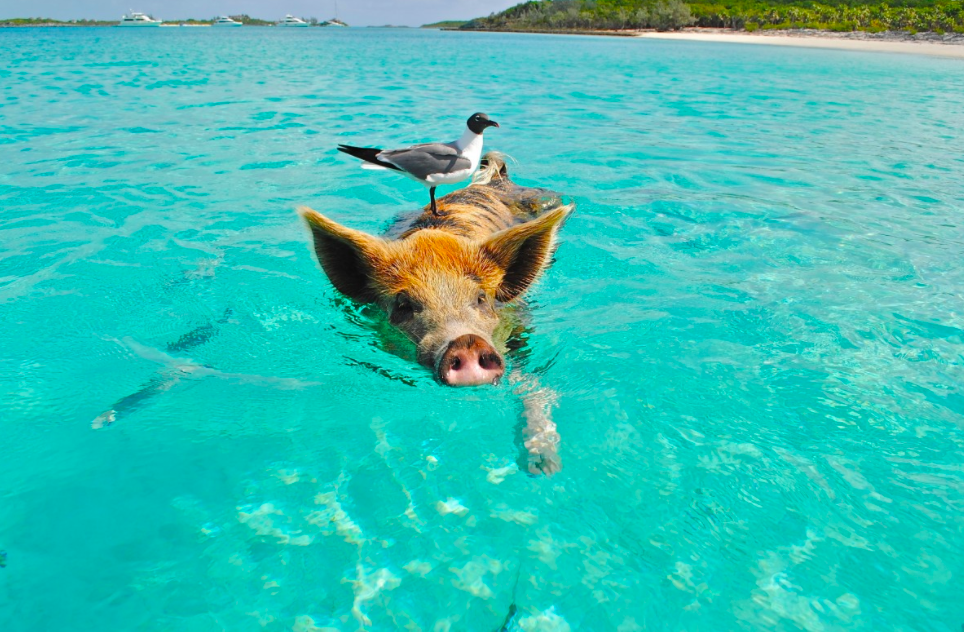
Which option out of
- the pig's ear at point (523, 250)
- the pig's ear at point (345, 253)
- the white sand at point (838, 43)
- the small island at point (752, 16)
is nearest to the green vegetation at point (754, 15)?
the small island at point (752, 16)

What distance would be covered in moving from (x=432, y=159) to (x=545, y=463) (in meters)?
3.71

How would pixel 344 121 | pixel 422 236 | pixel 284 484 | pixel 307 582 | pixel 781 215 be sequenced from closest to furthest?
pixel 307 582 < pixel 284 484 < pixel 422 236 < pixel 781 215 < pixel 344 121

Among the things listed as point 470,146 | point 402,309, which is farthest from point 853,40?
point 402,309

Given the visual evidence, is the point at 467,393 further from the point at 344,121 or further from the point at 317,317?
the point at 344,121

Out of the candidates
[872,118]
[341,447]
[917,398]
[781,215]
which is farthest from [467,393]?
[872,118]

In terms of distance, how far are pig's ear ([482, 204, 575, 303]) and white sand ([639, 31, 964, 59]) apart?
5874cm

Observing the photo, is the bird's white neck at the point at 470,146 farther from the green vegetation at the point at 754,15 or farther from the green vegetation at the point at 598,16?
the green vegetation at the point at 598,16

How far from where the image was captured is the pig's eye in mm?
4734

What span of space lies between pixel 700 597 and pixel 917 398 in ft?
9.06

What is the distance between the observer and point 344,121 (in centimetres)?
1748

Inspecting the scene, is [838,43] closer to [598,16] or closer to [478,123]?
[598,16]

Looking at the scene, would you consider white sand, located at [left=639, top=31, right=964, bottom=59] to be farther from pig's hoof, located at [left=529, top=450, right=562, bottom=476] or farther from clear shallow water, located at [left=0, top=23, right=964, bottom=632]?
pig's hoof, located at [left=529, top=450, right=562, bottom=476]

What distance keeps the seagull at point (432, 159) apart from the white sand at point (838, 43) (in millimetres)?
57392

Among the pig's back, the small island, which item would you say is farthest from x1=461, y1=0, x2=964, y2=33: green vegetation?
the pig's back
